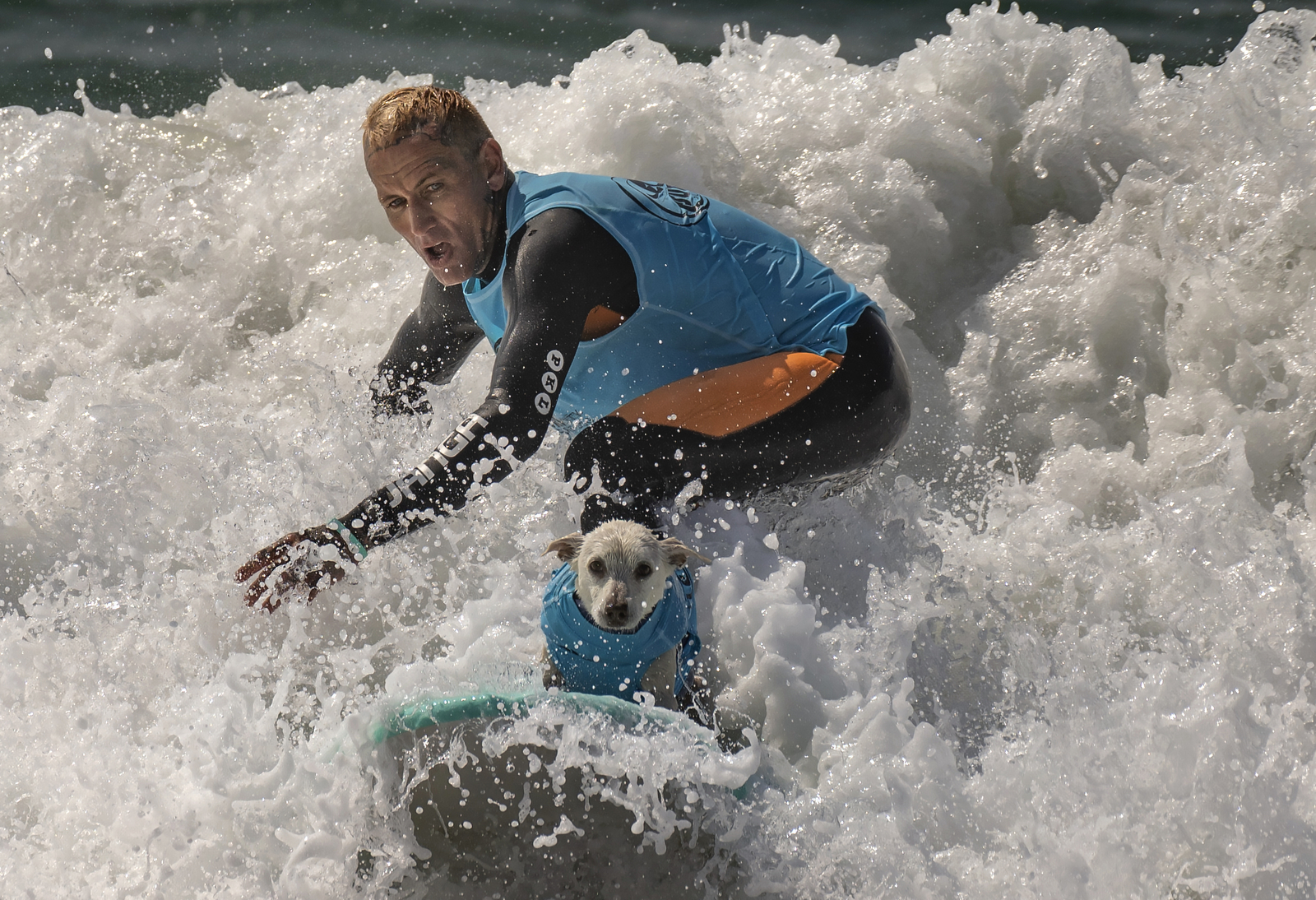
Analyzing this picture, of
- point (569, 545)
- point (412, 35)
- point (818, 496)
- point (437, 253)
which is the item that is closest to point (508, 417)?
point (569, 545)

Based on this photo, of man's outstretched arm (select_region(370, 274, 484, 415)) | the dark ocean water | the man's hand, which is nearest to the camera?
the man's hand

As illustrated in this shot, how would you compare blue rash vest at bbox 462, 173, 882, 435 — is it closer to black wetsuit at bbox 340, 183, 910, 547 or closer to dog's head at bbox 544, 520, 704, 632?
black wetsuit at bbox 340, 183, 910, 547

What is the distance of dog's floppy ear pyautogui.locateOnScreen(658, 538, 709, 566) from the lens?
2.63 meters

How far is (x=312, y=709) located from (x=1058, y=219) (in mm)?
3891

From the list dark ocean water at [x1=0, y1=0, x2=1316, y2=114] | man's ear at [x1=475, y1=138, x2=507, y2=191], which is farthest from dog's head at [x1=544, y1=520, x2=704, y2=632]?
dark ocean water at [x1=0, y1=0, x2=1316, y2=114]

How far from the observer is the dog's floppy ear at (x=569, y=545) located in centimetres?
266

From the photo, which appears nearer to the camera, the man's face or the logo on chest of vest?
the man's face

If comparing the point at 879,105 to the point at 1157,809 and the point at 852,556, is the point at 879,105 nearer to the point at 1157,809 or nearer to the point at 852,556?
the point at 852,556

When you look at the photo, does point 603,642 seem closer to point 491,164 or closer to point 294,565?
point 294,565

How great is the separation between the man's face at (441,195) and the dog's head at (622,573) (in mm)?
812

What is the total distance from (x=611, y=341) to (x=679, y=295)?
21cm

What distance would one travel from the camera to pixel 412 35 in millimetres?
7637

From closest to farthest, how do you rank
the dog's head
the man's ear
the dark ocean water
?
the dog's head < the man's ear < the dark ocean water

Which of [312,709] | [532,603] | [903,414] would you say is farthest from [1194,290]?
[312,709]
